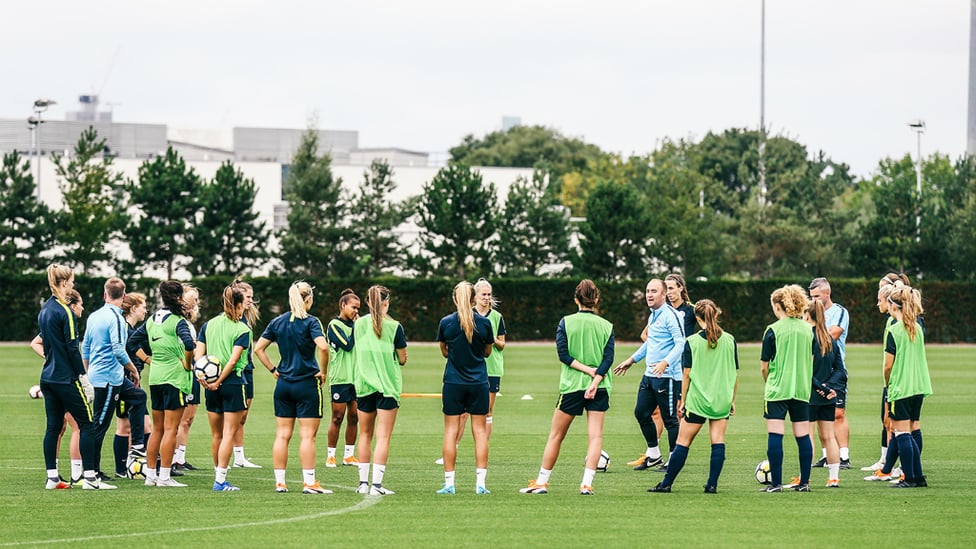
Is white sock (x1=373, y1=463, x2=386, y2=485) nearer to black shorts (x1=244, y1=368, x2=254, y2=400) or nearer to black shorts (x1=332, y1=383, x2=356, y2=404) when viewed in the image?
black shorts (x1=244, y1=368, x2=254, y2=400)

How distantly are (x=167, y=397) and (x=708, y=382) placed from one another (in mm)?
5627

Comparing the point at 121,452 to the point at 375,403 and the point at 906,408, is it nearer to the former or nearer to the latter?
the point at 375,403

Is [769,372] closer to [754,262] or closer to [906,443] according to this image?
[906,443]

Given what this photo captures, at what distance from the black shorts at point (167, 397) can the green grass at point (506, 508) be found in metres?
0.87

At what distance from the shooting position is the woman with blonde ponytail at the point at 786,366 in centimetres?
1263

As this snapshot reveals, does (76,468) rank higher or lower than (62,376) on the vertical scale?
lower

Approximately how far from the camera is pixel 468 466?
15641mm

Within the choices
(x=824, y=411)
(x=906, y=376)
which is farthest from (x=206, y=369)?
(x=906, y=376)

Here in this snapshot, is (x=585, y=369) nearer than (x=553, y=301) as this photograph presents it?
Yes

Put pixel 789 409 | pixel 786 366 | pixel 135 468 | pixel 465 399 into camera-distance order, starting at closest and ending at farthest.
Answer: pixel 465 399 < pixel 786 366 < pixel 789 409 < pixel 135 468

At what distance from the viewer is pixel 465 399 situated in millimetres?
12461

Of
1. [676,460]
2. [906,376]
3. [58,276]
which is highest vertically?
[58,276]

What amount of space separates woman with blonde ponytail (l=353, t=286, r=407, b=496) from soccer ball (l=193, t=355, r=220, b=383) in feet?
4.91

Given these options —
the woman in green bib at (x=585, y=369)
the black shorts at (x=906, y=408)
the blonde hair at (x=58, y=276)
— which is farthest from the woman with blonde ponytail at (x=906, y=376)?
the blonde hair at (x=58, y=276)
